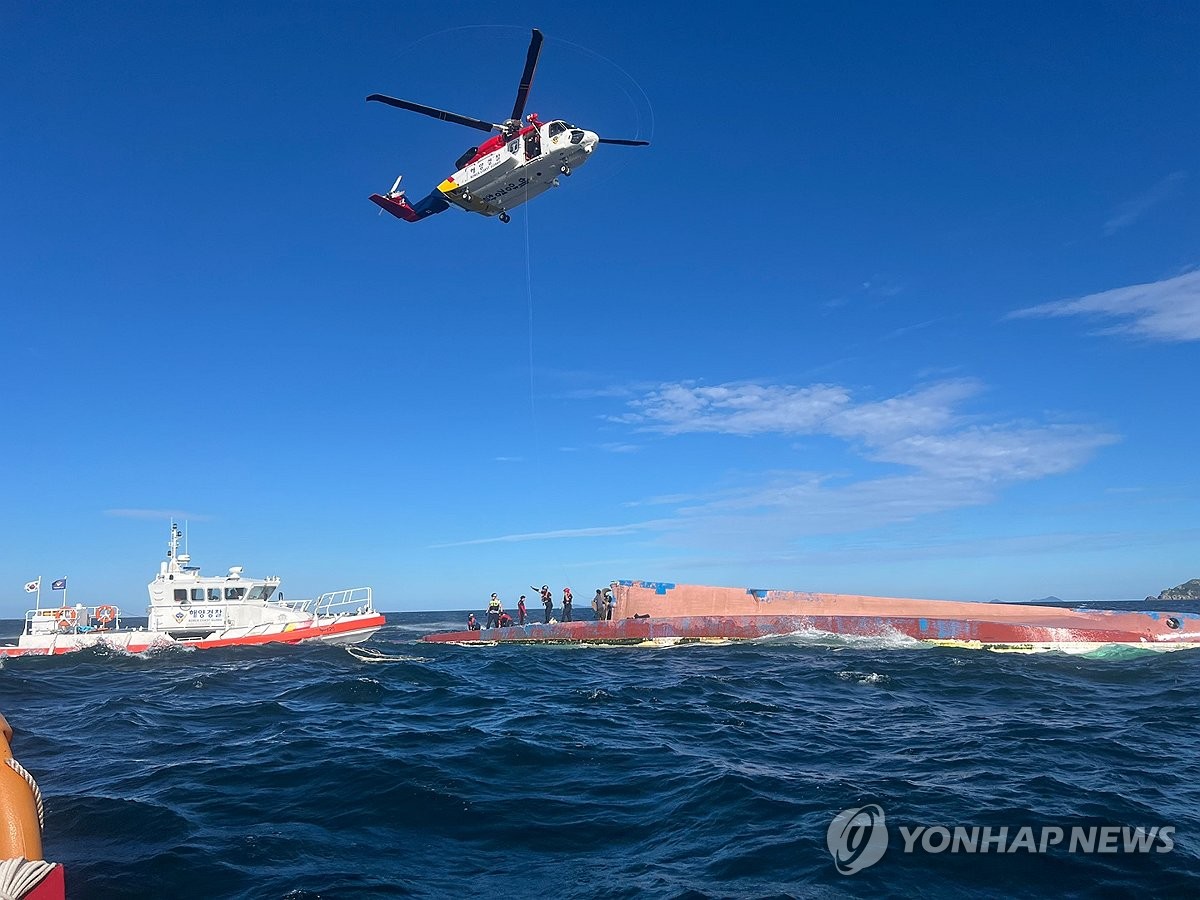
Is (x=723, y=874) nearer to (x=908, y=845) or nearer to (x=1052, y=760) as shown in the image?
(x=908, y=845)

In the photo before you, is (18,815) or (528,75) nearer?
(18,815)

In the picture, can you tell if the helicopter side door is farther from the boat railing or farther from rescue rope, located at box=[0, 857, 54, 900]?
the boat railing

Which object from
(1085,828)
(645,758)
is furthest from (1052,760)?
(645,758)

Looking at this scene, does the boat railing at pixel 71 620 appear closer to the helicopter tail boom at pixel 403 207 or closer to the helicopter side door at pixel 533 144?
the helicopter tail boom at pixel 403 207

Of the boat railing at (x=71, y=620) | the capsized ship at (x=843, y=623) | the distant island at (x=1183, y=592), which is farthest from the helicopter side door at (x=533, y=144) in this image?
the distant island at (x=1183, y=592)

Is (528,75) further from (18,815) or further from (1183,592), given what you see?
(1183,592)

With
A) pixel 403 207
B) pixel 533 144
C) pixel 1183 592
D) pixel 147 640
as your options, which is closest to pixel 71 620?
pixel 147 640
